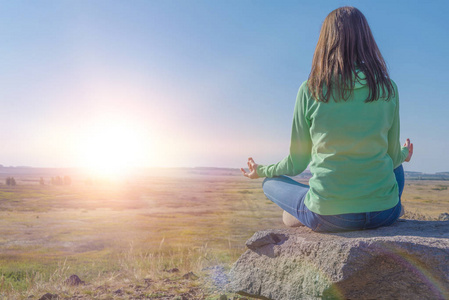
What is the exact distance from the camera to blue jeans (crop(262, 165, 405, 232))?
95.5 inches

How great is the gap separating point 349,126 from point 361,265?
0.90 m

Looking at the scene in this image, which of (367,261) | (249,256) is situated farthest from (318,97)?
(249,256)

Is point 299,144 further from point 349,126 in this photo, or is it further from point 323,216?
point 323,216

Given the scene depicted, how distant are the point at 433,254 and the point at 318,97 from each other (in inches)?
47.8

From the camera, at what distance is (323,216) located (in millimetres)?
2455

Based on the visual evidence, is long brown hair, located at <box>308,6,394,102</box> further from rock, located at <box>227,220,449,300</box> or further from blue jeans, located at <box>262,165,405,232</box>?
rock, located at <box>227,220,449,300</box>

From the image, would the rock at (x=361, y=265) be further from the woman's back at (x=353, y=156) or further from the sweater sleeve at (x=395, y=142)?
the sweater sleeve at (x=395, y=142)

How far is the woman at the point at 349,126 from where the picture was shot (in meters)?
2.27

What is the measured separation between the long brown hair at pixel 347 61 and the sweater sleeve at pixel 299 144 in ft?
0.55

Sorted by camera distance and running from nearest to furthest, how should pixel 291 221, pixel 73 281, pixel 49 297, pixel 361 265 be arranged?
pixel 361 265
pixel 291 221
pixel 49 297
pixel 73 281

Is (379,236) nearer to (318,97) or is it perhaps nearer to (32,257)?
(318,97)

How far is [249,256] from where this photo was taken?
306cm

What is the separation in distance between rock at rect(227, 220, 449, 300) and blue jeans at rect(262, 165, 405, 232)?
0.06 meters

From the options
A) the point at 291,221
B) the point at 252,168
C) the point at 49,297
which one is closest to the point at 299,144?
the point at 252,168
